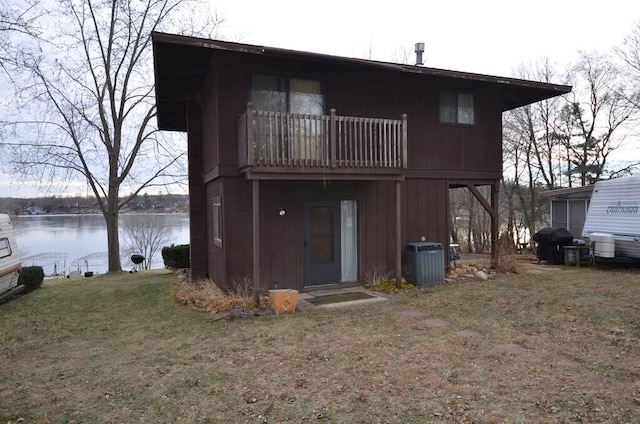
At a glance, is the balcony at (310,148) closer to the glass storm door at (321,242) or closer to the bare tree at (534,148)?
the glass storm door at (321,242)

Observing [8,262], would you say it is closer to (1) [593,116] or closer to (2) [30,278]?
(2) [30,278]

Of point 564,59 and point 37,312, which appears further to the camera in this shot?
point 564,59

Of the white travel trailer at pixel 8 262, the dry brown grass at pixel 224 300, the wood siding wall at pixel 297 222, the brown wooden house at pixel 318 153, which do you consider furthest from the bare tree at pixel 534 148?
the white travel trailer at pixel 8 262

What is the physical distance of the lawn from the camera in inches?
149

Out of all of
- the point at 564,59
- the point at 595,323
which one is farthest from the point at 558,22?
the point at 595,323

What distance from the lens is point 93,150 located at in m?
18.0

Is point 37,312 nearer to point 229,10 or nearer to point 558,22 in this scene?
point 229,10

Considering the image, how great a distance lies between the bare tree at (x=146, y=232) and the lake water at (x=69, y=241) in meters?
0.66

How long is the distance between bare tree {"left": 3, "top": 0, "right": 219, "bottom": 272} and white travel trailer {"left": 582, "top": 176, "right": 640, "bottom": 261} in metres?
17.5

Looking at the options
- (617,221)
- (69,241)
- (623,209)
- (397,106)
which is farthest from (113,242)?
(69,241)

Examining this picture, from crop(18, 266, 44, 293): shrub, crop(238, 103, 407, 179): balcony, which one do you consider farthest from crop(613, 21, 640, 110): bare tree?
crop(18, 266, 44, 293): shrub

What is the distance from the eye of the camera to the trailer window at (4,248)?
29.7 ft

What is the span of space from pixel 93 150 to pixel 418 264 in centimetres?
1542

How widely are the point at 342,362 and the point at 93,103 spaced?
1747 centimetres
